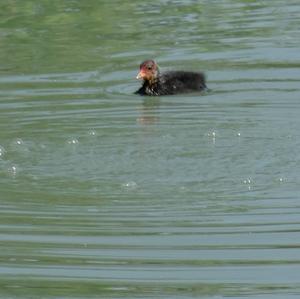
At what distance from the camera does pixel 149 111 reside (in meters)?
14.5

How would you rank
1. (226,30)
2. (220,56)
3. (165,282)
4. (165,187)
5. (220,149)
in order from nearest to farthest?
(165,282) < (165,187) < (220,149) < (220,56) < (226,30)

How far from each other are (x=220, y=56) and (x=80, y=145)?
16.6 feet

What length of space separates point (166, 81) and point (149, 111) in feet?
Result: 3.97

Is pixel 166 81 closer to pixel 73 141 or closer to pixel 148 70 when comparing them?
pixel 148 70

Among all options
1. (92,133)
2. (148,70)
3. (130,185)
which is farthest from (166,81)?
(130,185)

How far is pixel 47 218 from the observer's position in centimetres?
993

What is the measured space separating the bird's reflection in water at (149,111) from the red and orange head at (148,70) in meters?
0.27

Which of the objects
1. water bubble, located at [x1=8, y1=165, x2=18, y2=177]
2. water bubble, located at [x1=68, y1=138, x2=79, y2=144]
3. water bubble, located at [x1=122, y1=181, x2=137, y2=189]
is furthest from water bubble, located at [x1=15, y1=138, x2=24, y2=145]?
water bubble, located at [x1=122, y1=181, x2=137, y2=189]

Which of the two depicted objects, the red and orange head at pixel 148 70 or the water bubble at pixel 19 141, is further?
the red and orange head at pixel 148 70

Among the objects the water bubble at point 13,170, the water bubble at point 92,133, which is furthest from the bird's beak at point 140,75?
the water bubble at point 13,170

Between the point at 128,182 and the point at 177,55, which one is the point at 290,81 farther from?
the point at 128,182

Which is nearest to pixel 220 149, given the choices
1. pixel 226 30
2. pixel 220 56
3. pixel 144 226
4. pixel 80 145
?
pixel 80 145

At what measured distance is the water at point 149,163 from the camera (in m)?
8.68

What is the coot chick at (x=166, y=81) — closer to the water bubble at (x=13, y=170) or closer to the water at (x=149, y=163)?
the water at (x=149, y=163)
